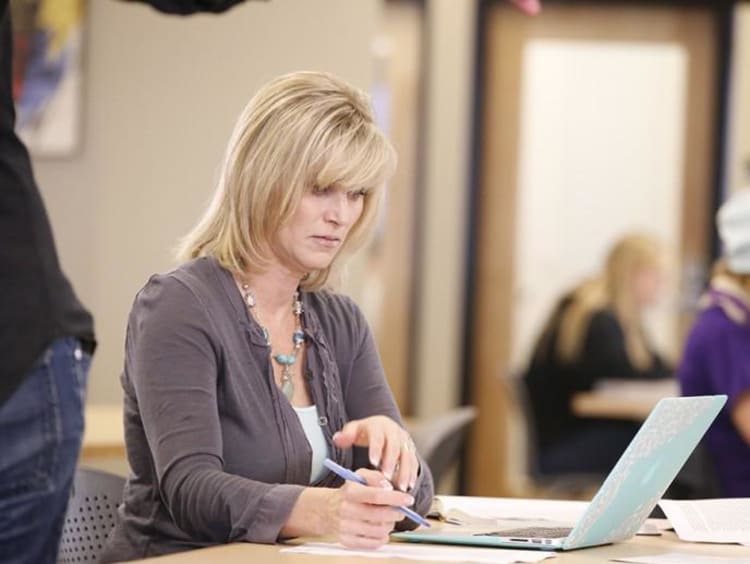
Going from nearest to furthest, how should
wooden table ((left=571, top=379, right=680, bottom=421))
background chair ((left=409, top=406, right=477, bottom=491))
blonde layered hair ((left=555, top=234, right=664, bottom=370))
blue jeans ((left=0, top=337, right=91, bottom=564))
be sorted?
1. blue jeans ((left=0, top=337, right=91, bottom=564))
2. background chair ((left=409, top=406, right=477, bottom=491))
3. wooden table ((left=571, top=379, right=680, bottom=421))
4. blonde layered hair ((left=555, top=234, right=664, bottom=370))

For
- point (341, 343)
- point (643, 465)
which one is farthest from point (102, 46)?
point (643, 465)

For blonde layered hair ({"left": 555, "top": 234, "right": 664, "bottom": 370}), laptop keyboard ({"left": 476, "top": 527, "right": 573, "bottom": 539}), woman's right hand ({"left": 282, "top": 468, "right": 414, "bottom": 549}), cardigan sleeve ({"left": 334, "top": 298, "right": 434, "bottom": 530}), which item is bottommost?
blonde layered hair ({"left": 555, "top": 234, "right": 664, "bottom": 370})

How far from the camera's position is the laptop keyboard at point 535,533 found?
82.1 inches

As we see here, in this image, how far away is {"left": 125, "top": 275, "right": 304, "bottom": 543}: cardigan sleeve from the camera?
2.01 meters

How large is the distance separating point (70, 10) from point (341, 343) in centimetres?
234

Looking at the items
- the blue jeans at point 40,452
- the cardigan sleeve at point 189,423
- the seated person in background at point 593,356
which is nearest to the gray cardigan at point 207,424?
the cardigan sleeve at point 189,423

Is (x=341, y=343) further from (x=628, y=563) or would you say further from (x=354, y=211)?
(x=628, y=563)

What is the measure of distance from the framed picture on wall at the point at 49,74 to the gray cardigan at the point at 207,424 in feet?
7.37

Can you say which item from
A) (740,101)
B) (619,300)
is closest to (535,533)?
(619,300)

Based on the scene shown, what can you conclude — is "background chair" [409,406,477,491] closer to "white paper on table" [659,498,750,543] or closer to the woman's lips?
"white paper on table" [659,498,750,543]

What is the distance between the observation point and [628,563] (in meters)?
1.94

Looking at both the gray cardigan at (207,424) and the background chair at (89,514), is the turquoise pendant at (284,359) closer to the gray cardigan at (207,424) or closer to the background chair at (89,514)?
the gray cardigan at (207,424)

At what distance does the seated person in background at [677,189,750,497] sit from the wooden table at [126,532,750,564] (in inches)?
55.6

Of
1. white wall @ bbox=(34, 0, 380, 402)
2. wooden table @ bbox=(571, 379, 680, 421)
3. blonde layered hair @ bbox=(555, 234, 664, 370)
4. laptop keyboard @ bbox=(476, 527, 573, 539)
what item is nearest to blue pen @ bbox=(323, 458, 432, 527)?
laptop keyboard @ bbox=(476, 527, 573, 539)
